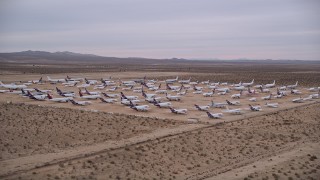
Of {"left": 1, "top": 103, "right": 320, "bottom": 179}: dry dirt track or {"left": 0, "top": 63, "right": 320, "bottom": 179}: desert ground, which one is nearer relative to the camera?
{"left": 1, "top": 103, "right": 320, "bottom": 179}: dry dirt track

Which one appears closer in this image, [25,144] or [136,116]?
[25,144]

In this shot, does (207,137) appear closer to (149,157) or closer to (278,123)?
(149,157)

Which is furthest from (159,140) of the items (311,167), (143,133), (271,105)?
(271,105)

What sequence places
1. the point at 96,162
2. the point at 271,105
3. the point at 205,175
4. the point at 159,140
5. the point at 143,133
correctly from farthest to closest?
the point at 271,105 → the point at 143,133 → the point at 159,140 → the point at 96,162 → the point at 205,175

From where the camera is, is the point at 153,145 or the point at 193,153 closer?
the point at 193,153

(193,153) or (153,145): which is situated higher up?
(153,145)
